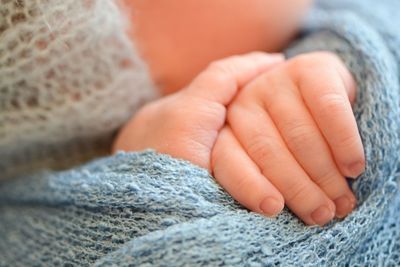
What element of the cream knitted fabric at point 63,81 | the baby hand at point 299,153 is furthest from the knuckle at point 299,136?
the cream knitted fabric at point 63,81

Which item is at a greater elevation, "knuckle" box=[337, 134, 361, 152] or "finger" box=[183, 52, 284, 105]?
"finger" box=[183, 52, 284, 105]

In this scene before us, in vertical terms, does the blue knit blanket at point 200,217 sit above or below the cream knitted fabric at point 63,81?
below

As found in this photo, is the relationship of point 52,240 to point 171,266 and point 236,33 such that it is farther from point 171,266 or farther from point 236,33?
point 236,33

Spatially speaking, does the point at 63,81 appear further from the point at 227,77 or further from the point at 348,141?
the point at 348,141

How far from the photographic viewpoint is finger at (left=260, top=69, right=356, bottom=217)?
19.0 inches

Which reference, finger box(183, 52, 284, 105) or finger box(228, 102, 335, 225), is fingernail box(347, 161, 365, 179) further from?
finger box(183, 52, 284, 105)

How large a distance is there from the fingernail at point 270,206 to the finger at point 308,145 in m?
0.05

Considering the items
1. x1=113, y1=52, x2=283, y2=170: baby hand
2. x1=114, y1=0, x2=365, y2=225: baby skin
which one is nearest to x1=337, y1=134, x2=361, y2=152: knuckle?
x1=114, y1=0, x2=365, y2=225: baby skin

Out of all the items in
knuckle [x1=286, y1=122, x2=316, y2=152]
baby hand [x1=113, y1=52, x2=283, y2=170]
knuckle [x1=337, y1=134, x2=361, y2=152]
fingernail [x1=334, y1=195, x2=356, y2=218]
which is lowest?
fingernail [x1=334, y1=195, x2=356, y2=218]

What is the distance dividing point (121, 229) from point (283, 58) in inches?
10.2

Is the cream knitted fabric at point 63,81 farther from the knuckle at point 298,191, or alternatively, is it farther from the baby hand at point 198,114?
the knuckle at point 298,191

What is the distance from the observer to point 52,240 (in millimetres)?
530

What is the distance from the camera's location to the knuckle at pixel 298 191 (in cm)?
48

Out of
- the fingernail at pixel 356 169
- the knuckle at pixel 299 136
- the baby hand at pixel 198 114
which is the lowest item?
the fingernail at pixel 356 169
